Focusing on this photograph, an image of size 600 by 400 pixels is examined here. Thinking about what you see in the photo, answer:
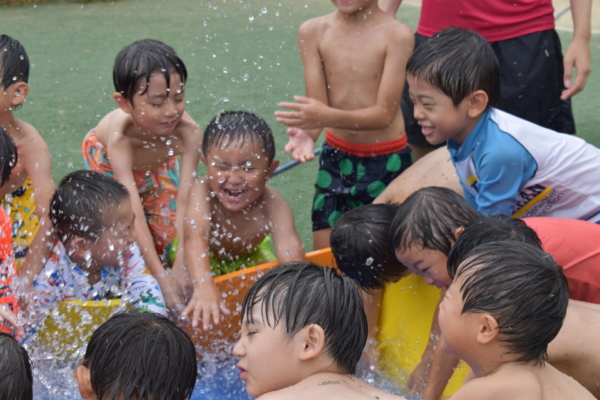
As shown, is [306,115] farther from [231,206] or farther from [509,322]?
[509,322]

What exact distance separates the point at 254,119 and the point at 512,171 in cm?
118

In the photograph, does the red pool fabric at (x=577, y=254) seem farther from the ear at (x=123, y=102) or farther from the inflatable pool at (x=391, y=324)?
the ear at (x=123, y=102)

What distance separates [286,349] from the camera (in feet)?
6.06

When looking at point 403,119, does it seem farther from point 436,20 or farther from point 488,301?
point 488,301

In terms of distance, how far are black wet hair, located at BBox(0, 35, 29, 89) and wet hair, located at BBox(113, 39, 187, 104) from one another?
0.44m

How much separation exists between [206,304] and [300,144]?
0.90 metres

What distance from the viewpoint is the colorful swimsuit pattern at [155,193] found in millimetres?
3613

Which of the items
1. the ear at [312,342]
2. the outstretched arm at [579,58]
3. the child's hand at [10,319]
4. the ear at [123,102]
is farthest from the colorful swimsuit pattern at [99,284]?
the outstretched arm at [579,58]

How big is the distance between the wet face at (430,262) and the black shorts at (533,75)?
1.45 m

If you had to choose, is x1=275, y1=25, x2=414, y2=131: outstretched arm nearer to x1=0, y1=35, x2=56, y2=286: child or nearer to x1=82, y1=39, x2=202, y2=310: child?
x1=82, y1=39, x2=202, y2=310: child

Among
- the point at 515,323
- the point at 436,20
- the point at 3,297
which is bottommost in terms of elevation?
the point at 3,297

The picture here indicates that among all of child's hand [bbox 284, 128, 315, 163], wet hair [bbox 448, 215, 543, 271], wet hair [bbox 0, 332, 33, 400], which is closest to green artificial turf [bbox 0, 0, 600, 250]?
child's hand [bbox 284, 128, 315, 163]

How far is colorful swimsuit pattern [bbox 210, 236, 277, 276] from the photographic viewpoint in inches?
132

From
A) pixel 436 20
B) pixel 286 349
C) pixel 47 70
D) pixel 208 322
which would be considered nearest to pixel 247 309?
pixel 286 349
